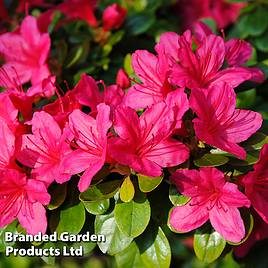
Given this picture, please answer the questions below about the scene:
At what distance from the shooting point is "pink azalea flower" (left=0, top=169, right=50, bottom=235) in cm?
117

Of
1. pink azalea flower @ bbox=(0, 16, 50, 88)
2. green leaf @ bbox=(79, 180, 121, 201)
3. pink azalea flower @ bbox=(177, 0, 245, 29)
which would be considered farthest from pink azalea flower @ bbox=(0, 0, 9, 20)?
green leaf @ bbox=(79, 180, 121, 201)

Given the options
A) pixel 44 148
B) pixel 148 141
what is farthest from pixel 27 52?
pixel 148 141

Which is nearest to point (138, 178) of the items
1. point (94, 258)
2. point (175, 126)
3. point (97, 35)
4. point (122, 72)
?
point (175, 126)

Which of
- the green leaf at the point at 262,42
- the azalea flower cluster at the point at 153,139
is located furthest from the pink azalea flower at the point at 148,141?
the green leaf at the point at 262,42

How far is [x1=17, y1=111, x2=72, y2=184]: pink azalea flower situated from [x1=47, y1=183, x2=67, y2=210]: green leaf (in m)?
0.07

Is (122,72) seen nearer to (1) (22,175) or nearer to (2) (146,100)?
(2) (146,100)

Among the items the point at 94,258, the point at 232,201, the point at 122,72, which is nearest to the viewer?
the point at 232,201

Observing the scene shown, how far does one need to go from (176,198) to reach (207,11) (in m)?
1.17

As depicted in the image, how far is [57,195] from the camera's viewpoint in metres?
1.25

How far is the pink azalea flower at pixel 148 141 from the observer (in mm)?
1124

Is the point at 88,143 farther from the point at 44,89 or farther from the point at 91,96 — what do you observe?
the point at 44,89

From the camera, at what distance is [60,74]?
1658 mm

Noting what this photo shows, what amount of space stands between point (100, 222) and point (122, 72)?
414 mm

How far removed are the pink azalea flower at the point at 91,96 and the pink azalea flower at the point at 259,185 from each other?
0.33 meters
